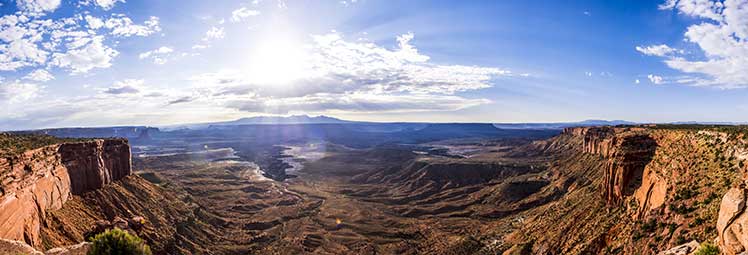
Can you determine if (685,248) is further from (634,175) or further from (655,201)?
(634,175)

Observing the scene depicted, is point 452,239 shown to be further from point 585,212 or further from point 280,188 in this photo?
point 280,188

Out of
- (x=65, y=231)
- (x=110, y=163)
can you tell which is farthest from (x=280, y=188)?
(x=65, y=231)

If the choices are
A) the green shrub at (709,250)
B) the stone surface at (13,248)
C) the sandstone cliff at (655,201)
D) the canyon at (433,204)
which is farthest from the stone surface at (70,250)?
the sandstone cliff at (655,201)

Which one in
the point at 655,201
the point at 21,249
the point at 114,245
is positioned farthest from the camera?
the point at 655,201

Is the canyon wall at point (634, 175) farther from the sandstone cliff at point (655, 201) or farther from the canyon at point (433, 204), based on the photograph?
the canyon at point (433, 204)

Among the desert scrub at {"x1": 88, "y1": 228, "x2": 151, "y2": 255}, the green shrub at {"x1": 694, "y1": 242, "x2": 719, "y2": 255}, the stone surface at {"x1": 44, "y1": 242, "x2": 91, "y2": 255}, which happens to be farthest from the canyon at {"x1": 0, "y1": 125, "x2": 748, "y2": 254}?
the desert scrub at {"x1": 88, "y1": 228, "x2": 151, "y2": 255}

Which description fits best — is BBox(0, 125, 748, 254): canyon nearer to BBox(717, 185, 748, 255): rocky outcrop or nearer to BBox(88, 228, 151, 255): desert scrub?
BBox(717, 185, 748, 255): rocky outcrop

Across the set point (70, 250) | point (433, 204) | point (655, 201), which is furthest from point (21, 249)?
point (433, 204)
